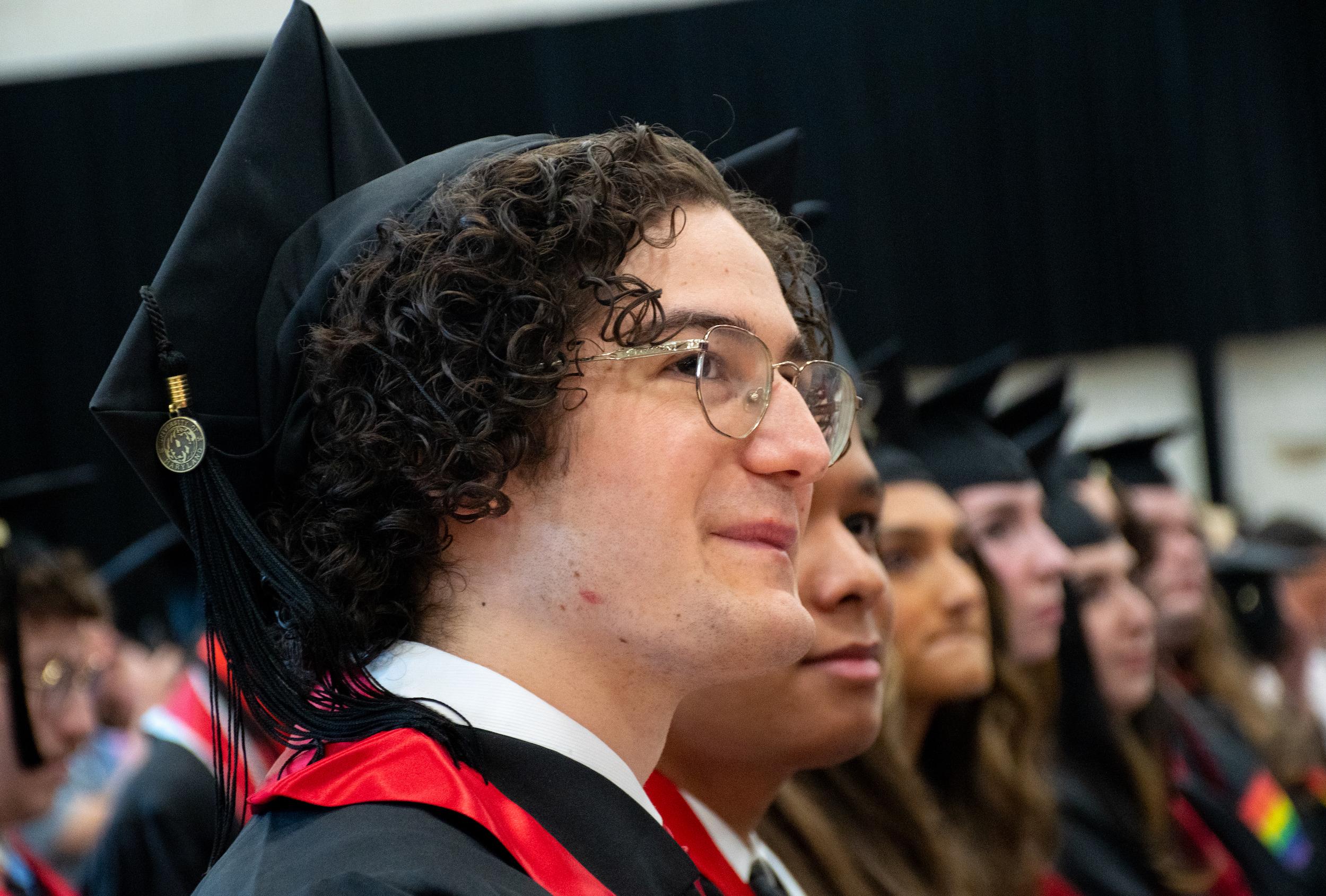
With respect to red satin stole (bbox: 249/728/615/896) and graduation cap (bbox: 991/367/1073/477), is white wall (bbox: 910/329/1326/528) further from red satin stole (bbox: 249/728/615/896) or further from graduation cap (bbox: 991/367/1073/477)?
red satin stole (bbox: 249/728/615/896)

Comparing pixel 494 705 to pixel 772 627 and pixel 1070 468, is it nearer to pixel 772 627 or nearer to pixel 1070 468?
pixel 772 627

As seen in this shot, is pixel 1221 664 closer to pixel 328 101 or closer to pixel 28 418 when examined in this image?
pixel 328 101

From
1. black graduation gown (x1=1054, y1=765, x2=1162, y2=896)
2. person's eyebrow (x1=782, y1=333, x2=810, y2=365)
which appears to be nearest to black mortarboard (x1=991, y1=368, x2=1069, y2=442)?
black graduation gown (x1=1054, y1=765, x2=1162, y2=896)

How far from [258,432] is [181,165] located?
1004 centimetres

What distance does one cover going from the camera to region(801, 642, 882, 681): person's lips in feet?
6.85

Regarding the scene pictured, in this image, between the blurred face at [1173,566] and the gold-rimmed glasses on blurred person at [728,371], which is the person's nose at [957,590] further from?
the blurred face at [1173,566]

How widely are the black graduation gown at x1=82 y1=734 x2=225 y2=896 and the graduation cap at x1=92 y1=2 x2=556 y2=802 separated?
168 centimetres

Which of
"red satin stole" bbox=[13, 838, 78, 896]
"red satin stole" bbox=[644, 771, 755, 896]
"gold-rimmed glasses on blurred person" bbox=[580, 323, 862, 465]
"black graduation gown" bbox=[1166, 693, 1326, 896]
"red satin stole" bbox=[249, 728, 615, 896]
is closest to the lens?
"red satin stole" bbox=[249, 728, 615, 896]

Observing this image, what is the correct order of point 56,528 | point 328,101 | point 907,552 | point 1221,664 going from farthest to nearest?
point 1221,664 < point 56,528 < point 907,552 < point 328,101

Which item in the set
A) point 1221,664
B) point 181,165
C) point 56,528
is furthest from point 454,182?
point 181,165

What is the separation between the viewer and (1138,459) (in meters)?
5.23

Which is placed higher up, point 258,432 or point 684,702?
point 258,432

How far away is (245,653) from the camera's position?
4.64ft

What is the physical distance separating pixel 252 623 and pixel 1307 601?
18.7 feet
